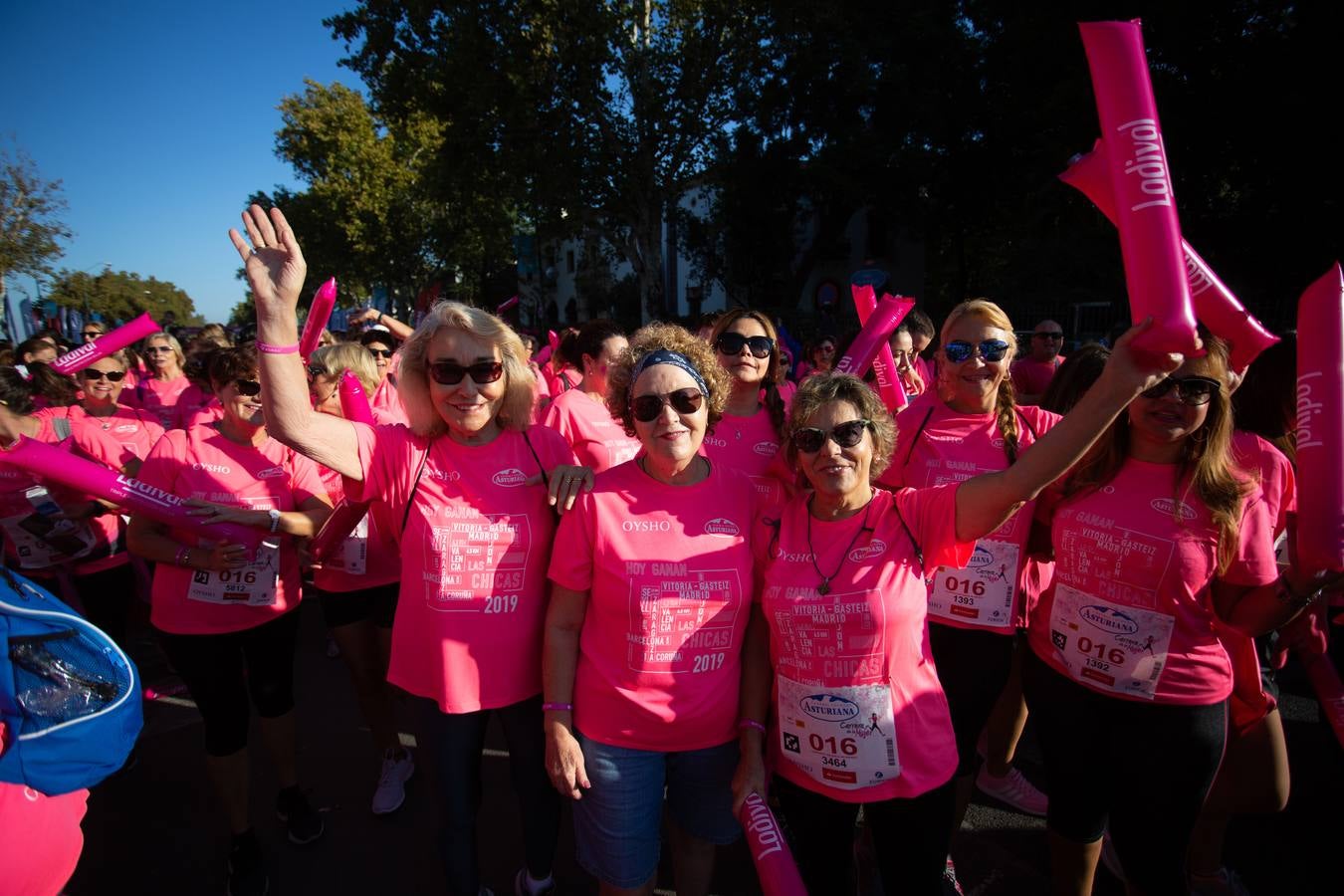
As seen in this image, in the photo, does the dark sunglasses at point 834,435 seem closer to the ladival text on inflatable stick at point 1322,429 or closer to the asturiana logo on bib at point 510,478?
the asturiana logo on bib at point 510,478

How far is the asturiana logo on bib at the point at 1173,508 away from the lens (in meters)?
2.04

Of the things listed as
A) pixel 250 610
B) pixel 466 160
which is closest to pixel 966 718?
→ pixel 250 610

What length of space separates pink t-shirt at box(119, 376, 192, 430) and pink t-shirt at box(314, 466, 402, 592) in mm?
3893

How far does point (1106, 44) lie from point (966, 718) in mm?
2152

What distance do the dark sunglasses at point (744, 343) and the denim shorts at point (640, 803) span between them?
1.74m

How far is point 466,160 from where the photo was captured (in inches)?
736

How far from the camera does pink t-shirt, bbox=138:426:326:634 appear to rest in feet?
8.57

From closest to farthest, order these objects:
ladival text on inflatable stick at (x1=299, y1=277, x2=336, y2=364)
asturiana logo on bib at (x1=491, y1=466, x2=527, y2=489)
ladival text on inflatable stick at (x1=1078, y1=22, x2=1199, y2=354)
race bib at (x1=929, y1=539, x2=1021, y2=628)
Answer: ladival text on inflatable stick at (x1=1078, y1=22, x2=1199, y2=354), asturiana logo on bib at (x1=491, y1=466, x2=527, y2=489), race bib at (x1=929, y1=539, x2=1021, y2=628), ladival text on inflatable stick at (x1=299, y1=277, x2=336, y2=364)

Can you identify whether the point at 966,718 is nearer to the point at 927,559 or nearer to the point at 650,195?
the point at 927,559

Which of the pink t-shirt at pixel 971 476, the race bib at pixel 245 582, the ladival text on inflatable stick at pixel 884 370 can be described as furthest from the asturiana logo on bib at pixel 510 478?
the ladival text on inflatable stick at pixel 884 370

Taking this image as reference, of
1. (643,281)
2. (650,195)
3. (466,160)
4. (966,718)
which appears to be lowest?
(966,718)

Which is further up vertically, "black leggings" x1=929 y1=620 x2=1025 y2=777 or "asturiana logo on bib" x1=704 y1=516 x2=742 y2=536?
"asturiana logo on bib" x1=704 y1=516 x2=742 y2=536

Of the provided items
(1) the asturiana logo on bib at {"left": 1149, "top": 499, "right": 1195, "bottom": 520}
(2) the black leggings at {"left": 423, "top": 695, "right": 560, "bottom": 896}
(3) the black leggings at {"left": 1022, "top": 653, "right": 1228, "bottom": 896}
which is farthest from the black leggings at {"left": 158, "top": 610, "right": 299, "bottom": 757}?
(1) the asturiana logo on bib at {"left": 1149, "top": 499, "right": 1195, "bottom": 520}

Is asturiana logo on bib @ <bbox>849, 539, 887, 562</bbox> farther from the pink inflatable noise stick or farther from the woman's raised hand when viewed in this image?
the woman's raised hand
